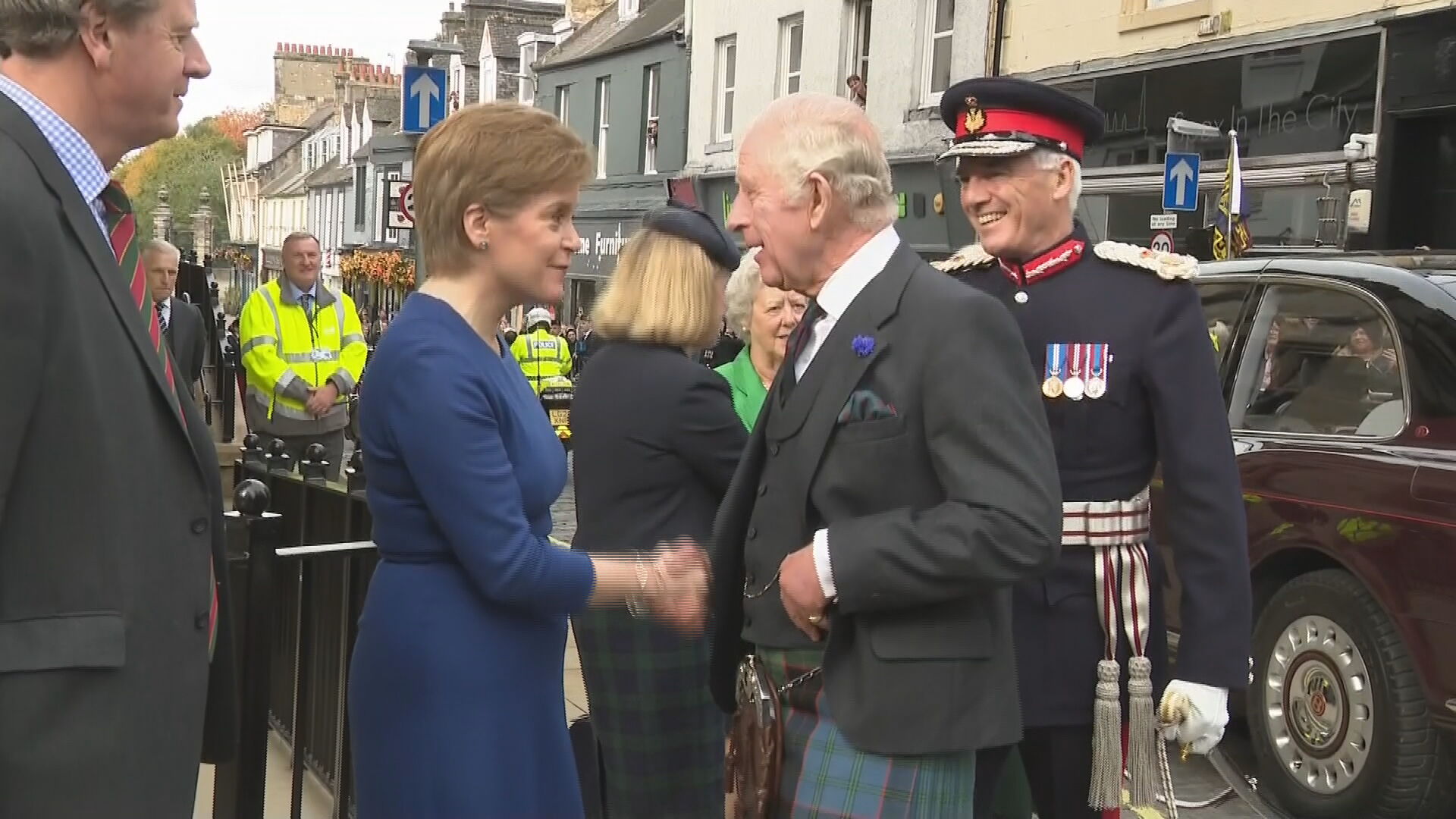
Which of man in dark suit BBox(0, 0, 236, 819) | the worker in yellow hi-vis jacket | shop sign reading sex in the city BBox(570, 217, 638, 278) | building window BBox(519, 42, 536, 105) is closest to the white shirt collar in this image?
man in dark suit BBox(0, 0, 236, 819)

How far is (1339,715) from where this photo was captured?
17.7 ft

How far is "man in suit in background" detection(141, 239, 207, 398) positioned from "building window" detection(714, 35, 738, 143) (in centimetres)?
1748

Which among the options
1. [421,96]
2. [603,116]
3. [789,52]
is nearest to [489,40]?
[603,116]

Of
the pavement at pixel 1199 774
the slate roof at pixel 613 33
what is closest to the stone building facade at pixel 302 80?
the slate roof at pixel 613 33

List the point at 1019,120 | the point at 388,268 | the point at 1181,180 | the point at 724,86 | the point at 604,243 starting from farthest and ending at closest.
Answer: the point at 388,268
the point at 604,243
the point at 724,86
the point at 1181,180
the point at 1019,120

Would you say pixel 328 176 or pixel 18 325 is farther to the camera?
pixel 328 176

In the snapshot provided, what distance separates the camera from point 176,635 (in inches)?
89.4

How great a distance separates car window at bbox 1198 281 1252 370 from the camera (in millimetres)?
6090

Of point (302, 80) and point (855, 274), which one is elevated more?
point (302, 80)

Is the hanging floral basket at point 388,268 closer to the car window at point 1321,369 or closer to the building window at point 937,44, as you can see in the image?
the building window at point 937,44

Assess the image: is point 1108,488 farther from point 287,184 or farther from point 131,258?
point 287,184

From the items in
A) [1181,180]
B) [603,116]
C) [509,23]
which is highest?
[509,23]

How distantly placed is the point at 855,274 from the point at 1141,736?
1.16 meters

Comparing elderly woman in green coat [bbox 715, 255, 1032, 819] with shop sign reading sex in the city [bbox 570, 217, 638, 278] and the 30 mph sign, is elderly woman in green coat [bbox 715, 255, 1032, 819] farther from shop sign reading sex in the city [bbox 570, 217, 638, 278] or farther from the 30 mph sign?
shop sign reading sex in the city [bbox 570, 217, 638, 278]
